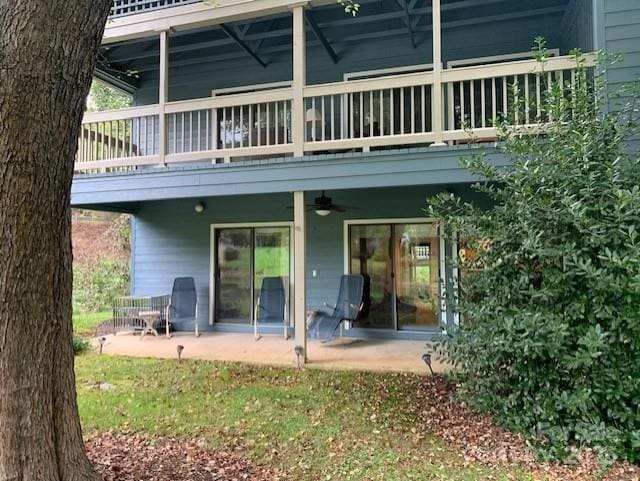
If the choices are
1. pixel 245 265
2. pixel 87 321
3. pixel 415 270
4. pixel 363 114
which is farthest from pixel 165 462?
pixel 87 321

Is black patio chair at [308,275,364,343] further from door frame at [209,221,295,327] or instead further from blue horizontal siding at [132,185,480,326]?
door frame at [209,221,295,327]

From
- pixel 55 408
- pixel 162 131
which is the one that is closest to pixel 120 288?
pixel 162 131

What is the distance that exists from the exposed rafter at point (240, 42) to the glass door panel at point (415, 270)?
4037mm

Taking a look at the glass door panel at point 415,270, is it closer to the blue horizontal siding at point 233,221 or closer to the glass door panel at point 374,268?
the glass door panel at point 374,268

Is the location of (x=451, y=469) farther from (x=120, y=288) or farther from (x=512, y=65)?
(x=120, y=288)

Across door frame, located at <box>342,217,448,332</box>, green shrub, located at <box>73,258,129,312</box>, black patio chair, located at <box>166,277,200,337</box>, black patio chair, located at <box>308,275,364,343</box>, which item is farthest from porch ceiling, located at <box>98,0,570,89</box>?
green shrub, located at <box>73,258,129,312</box>

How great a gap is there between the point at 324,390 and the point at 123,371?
9.02 ft

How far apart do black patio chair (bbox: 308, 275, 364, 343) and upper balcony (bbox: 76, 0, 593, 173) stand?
2219 millimetres

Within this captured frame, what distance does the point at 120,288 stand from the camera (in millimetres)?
13633

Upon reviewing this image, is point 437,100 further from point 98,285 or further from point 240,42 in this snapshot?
point 98,285

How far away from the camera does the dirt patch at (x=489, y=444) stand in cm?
322

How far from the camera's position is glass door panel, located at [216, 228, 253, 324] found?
8.86m

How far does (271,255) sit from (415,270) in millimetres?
2693

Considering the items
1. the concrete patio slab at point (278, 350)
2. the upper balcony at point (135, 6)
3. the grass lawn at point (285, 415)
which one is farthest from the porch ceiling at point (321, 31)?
the grass lawn at point (285, 415)
